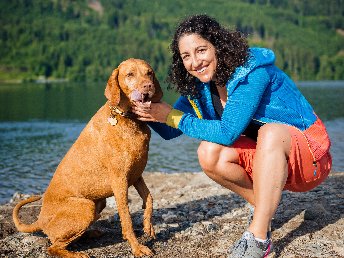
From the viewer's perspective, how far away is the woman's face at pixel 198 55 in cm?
445

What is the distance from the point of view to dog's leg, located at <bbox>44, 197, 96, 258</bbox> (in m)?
4.74

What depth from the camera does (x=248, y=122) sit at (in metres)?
4.34

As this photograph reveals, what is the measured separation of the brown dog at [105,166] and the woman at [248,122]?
0.24 m

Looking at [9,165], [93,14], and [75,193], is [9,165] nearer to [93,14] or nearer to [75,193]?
[75,193]

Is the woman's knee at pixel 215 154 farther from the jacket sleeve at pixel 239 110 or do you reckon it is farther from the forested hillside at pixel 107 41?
the forested hillside at pixel 107 41

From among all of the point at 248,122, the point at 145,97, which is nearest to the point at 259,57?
the point at 248,122

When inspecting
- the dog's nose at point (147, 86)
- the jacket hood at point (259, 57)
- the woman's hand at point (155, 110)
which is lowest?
the woman's hand at point (155, 110)

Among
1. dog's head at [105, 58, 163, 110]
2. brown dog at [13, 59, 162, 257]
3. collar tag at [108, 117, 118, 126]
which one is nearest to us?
dog's head at [105, 58, 163, 110]

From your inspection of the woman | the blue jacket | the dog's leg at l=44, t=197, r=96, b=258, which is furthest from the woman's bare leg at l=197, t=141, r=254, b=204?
the dog's leg at l=44, t=197, r=96, b=258

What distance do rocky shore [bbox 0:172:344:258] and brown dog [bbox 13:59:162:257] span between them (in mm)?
398

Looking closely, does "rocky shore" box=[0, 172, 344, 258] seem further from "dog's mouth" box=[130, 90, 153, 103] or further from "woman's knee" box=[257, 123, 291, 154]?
"dog's mouth" box=[130, 90, 153, 103]

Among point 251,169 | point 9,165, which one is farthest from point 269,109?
point 9,165

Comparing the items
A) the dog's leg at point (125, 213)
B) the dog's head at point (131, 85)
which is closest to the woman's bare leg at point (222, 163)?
the dog's head at point (131, 85)

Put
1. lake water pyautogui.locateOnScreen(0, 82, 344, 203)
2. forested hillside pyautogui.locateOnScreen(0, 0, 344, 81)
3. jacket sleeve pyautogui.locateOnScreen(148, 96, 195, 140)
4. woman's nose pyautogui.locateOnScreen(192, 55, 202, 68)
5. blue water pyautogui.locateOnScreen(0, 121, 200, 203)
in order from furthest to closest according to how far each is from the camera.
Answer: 1. forested hillside pyautogui.locateOnScreen(0, 0, 344, 81)
2. lake water pyautogui.locateOnScreen(0, 82, 344, 203)
3. blue water pyautogui.locateOnScreen(0, 121, 200, 203)
4. jacket sleeve pyautogui.locateOnScreen(148, 96, 195, 140)
5. woman's nose pyautogui.locateOnScreen(192, 55, 202, 68)
